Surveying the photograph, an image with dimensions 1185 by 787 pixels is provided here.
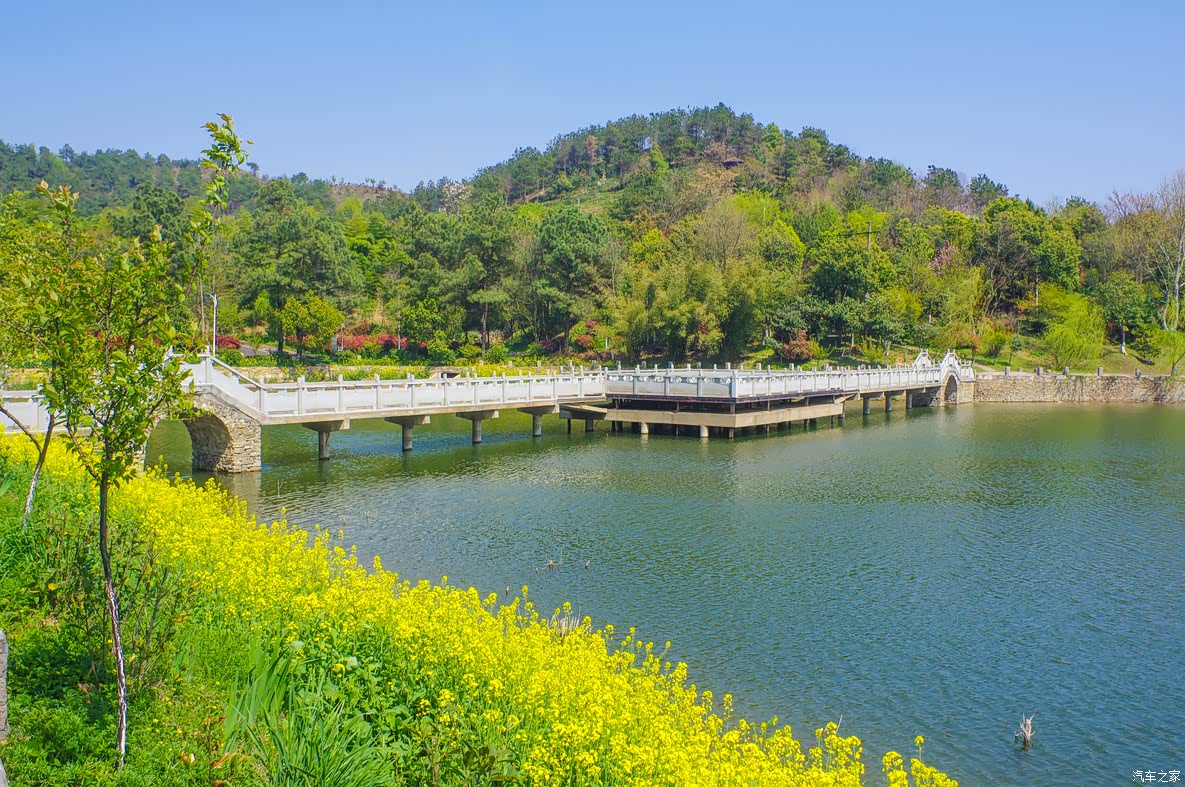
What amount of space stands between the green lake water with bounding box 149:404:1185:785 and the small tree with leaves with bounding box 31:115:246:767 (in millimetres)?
7341

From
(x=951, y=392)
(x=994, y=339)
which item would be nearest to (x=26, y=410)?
(x=951, y=392)

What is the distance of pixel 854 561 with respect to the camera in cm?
1748

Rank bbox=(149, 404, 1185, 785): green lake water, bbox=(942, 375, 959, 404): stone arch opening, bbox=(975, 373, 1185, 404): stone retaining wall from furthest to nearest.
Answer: bbox=(975, 373, 1185, 404): stone retaining wall
bbox=(942, 375, 959, 404): stone arch opening
bbox=(149, 404, 1185, 785): green lake water

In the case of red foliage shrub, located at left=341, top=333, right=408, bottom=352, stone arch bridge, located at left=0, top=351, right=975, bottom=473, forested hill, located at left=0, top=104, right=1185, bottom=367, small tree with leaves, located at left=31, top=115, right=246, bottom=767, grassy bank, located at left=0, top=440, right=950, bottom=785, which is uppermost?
forested hill, located at left=0, top=104, right=1185, bottom=367

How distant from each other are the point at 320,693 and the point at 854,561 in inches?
492

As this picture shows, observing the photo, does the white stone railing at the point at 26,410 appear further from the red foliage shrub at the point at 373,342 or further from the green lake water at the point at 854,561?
the red foliage shrub at the point at 373,342

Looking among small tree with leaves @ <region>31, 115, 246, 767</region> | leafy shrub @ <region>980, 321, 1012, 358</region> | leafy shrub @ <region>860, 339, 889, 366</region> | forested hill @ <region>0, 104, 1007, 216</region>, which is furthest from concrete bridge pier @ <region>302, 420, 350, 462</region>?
forested hill @ <region>0, 104, 1007, 216</region>

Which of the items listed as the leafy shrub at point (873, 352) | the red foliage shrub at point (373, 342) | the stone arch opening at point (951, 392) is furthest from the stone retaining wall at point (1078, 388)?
the red foliage shrub at point (373, 342)

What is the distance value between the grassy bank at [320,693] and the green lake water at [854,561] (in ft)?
6.48

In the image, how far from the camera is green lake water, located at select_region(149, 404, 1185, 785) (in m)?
10.8

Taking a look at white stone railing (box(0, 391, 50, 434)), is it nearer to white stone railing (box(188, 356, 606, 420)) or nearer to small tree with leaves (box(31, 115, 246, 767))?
white stone railing (box(188, 356, 606, 420))

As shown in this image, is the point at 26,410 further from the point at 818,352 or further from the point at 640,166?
the point at 640,166

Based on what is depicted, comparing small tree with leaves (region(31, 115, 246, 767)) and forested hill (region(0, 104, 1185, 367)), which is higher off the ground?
forested hill (region(0, 104, 1185, 367))

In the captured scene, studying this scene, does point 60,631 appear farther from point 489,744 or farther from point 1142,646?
point 1142,646
